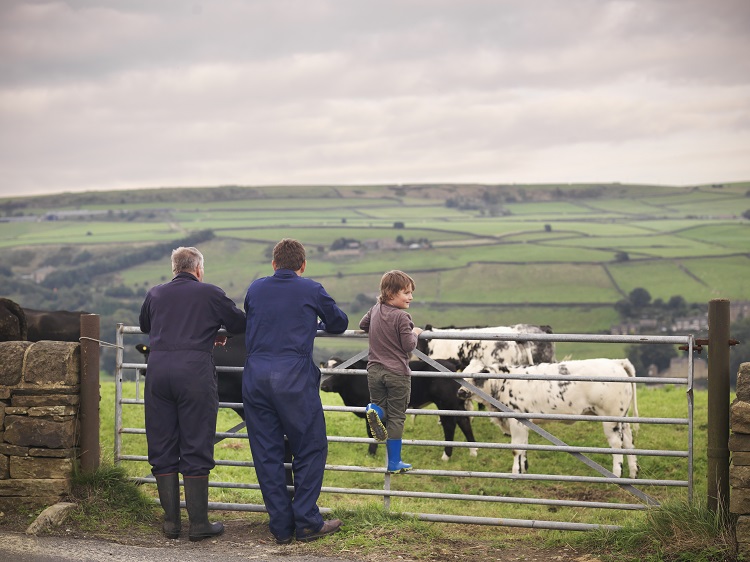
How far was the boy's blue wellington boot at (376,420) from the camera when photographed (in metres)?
7.36

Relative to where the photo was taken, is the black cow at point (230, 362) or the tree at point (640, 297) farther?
the tree at point (640, 297)

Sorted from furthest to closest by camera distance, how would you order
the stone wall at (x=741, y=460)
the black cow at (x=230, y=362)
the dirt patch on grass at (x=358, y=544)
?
the black cow at (x=230, y=362) < the dirt patch on grass at (x=358, y=544) < the stone wall at (x=741, y=460)

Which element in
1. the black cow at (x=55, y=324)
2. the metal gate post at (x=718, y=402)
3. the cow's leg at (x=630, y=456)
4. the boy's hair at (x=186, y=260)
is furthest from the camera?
the black cow at (x=55, y=324)

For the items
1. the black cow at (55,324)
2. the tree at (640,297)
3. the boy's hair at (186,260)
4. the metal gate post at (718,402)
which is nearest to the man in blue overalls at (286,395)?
the boy's hair at (186,260)

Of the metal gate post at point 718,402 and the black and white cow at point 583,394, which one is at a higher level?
the metal gate post at point 718,402

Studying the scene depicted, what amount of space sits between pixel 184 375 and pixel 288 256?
122 cm

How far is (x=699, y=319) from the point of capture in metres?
66.7

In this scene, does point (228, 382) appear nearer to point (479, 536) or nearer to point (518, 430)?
point (518, 430)

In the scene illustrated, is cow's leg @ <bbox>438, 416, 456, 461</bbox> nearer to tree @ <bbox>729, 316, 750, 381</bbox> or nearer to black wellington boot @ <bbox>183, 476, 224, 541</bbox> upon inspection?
black wellington boot @ <bbox>183, 476, 224, 541</bbox>

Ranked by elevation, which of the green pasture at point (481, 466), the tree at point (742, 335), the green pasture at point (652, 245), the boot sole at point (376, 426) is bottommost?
the tree at point (742, 335)

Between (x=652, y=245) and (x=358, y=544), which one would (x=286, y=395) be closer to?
(x=358, y=544)

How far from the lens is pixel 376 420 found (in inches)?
290

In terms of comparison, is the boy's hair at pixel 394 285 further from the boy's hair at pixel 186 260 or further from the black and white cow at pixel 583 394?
the black and white cow at pixel 583 394

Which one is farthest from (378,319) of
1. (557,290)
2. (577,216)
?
(577,216)
